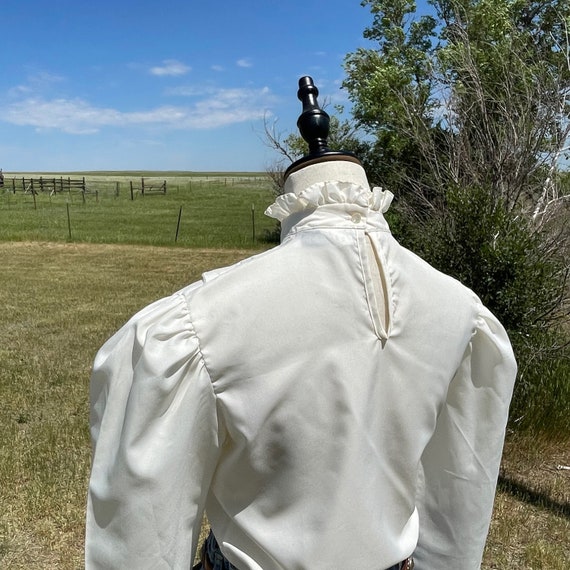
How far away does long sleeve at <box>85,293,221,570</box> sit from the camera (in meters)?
1.03

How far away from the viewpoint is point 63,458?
434cm

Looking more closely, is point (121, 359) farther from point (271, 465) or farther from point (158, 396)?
point (271, 465)

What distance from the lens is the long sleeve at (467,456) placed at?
4.45ft

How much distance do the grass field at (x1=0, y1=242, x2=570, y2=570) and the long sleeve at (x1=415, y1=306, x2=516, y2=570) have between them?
1.94 m

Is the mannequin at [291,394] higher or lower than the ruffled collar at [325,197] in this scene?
lower

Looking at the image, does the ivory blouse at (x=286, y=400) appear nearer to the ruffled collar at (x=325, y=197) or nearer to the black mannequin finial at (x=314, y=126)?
the ruffled collar at (x=325, y=197)

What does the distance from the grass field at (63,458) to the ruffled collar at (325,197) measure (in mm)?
2774

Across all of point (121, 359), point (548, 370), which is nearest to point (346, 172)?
point (121, 359)

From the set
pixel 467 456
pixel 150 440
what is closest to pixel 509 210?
pixel 467 456

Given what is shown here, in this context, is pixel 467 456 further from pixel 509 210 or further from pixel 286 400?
pixel 509 210

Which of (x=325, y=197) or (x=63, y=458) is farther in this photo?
(x=63, y=458)

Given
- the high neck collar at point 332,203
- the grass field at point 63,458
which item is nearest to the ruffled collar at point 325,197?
the high neck collar at point 332,203

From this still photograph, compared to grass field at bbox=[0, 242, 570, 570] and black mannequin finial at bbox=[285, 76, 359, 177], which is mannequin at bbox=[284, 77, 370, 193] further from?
grass field at bbox=[0, 242, 570, 570]

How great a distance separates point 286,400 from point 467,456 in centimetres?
61
